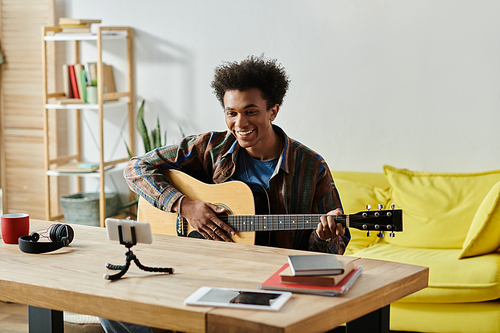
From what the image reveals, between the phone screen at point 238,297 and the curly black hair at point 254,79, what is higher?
the curly black hair at point 254,79

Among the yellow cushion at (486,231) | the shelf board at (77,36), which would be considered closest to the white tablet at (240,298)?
the yellow cushion at (486,231)

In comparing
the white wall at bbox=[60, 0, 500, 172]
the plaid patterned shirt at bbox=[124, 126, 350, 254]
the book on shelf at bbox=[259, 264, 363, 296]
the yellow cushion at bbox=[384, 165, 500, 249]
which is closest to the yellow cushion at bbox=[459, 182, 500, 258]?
the yellow cushion at bbox=[384, 165, 500, 249]

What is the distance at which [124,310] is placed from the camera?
122 cm

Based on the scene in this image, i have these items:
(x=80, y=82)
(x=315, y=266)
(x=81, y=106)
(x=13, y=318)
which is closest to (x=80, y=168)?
(x=81, y=106)

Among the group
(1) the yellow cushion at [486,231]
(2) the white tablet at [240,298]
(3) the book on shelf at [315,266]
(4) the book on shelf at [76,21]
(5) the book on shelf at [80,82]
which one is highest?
(4) the book on shelf at [76,21]

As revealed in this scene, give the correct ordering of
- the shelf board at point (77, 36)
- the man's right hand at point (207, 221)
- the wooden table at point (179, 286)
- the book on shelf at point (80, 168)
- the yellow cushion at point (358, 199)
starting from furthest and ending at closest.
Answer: the book on shelf at point (80, 168) → the shelf board at point (77, 36) → the yellow cushion at point (358, 199) → the man's right hand at point (207, 221) → the wooden table at point (179, 286)

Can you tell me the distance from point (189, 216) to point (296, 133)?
1.62 meters

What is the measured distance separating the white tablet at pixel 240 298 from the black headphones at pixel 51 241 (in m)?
0.61

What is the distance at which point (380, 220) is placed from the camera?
1736 mm

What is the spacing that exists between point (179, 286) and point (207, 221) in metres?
0.73

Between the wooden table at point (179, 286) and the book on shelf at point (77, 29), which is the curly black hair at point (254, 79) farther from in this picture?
the book on shelf at point (77, 29)

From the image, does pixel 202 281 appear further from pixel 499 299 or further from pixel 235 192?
pixel 499 299

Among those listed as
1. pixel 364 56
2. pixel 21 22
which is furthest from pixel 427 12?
pixel 21 22

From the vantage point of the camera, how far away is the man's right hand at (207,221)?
2.04 meters
